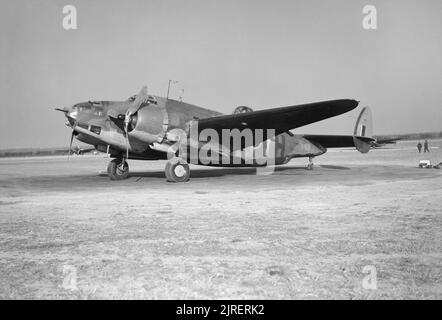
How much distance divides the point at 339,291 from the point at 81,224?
4.03 meters

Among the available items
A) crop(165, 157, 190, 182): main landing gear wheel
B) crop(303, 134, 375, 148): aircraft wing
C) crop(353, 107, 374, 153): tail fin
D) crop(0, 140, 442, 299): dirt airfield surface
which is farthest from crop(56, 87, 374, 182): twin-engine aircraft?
crop(353, 107, 374, 153): tail fin

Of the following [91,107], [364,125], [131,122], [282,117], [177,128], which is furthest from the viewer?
[364,125]

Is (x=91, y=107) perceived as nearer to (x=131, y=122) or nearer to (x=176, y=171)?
(x=131, y=122)

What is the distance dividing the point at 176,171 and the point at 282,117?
430 cm

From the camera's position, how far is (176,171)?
42.0 ft

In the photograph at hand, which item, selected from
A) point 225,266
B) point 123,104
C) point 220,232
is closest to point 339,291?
point 225,266

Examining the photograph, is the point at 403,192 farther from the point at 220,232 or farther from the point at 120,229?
the point at 120,229

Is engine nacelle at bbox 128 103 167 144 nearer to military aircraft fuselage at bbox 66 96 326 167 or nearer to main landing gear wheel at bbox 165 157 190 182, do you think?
military aircraft fuselage at bbox 66 96 326 167

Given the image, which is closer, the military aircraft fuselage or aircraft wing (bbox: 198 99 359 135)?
aircraft wing (bbox: 198 99 359 135)

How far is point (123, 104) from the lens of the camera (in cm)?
1314

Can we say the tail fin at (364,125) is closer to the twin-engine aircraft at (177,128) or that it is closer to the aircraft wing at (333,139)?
the aircraft wing at (333,139)

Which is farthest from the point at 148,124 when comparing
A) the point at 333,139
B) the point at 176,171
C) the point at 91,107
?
the point at 333,139

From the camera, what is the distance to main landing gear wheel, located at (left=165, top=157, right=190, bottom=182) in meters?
12.7

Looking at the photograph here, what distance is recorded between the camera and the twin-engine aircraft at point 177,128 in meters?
12.5
